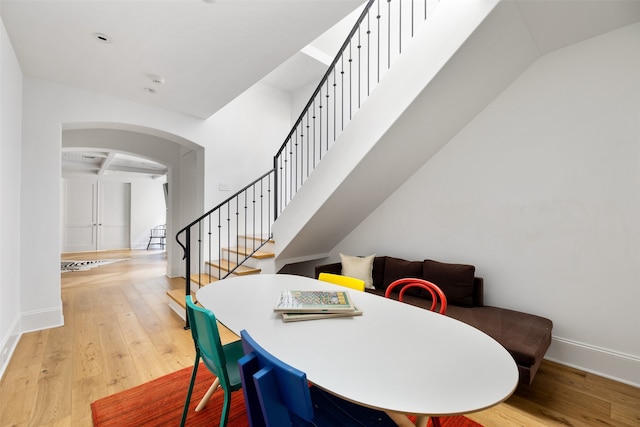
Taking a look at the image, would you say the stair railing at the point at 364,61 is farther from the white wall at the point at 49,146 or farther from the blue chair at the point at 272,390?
the blue chair at the point at 272,390

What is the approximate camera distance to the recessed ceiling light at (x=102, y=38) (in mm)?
2225

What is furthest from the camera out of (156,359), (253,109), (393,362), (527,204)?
(253,109)

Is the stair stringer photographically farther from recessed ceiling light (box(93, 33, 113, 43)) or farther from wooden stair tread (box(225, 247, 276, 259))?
recessed ceiling light (box(93, 33, 113, 43))

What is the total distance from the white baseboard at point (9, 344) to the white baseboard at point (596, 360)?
433cm

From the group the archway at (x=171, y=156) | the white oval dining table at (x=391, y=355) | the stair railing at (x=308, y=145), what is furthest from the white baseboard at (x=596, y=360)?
the archway at (x=171, y=156)

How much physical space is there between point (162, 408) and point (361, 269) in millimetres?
2225

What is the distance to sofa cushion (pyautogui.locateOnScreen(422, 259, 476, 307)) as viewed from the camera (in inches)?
104

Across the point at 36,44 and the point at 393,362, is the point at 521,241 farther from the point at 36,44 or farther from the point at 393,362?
the point at 36,44

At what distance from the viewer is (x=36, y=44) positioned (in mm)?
2344

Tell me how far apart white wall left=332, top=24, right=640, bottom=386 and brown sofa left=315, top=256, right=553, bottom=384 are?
253 mm

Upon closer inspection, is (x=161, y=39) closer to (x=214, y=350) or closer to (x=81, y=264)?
(x=214, y=350)

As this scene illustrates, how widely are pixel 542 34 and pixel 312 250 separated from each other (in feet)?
10.6

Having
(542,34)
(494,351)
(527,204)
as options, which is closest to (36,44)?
(494,351)

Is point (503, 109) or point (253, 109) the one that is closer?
point (503, 109)
